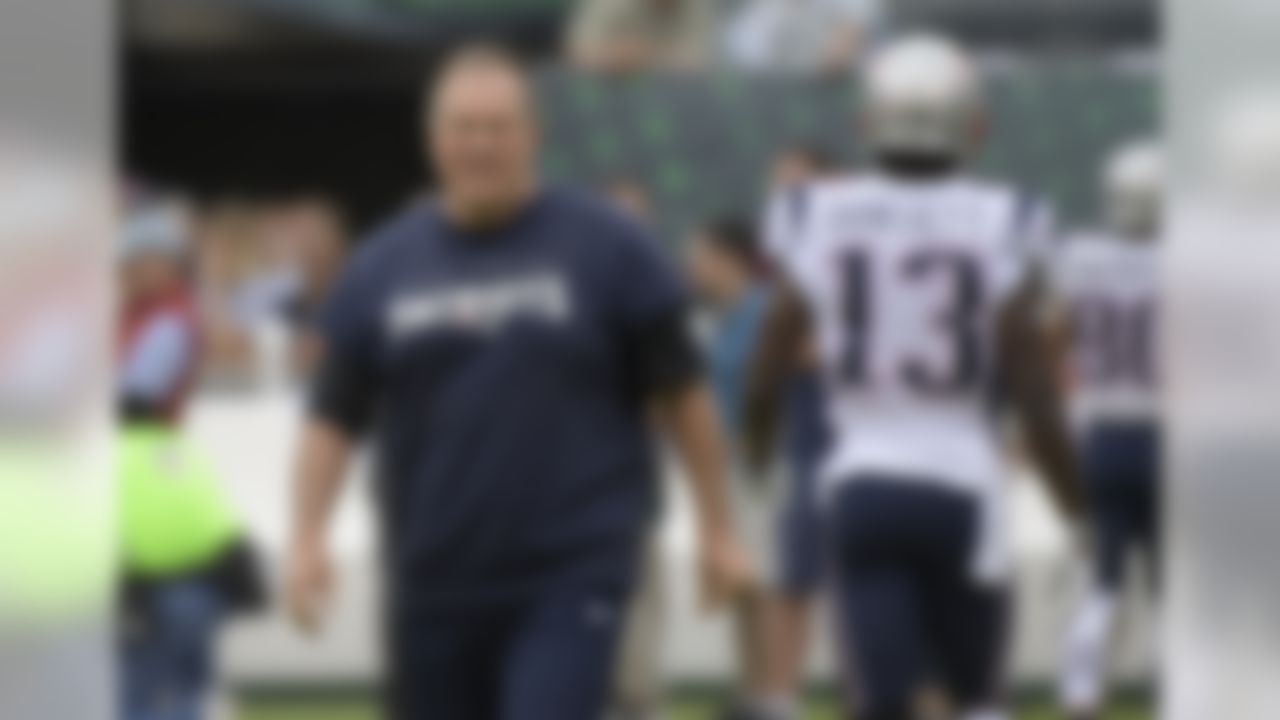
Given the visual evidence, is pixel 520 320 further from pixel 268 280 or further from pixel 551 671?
pixel 268 280

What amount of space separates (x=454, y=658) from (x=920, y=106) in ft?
4.21

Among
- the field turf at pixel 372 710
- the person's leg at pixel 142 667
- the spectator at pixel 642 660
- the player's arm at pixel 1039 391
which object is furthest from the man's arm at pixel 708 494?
the field turf at pixel 372 710

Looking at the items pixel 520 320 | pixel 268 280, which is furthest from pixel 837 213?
pixel 268 280

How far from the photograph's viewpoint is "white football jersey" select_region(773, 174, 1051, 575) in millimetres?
6070

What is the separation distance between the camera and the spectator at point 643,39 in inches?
479

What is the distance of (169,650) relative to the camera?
773 cm

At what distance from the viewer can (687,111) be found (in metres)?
12.5

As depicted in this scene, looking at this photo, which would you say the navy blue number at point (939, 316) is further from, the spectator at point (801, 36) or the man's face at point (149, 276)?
the spectator at point (801, 36)

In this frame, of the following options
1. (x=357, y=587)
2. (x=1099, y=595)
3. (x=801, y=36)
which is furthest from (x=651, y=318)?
(x=801, y=36)

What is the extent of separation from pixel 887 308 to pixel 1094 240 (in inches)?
146

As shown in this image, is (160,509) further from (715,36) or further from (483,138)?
(715,36)

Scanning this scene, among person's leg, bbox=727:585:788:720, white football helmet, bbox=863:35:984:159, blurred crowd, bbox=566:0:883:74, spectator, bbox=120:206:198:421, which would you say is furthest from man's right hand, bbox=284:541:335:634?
blurred crowd, bbox=566:0:883:74

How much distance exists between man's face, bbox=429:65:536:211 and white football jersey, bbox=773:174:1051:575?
58 cm

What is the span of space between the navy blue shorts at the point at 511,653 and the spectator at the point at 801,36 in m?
6.96
